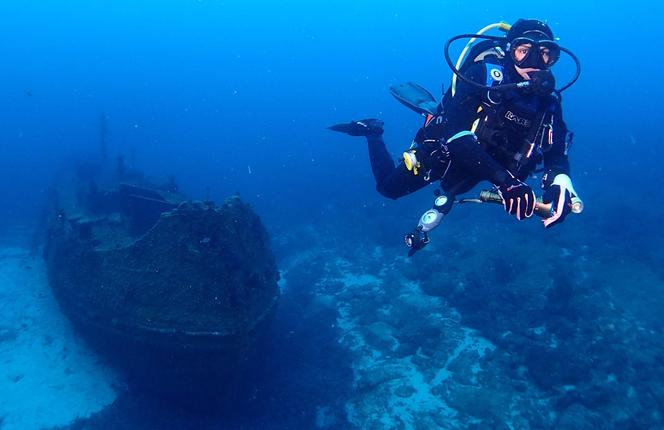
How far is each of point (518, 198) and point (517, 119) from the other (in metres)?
0.82

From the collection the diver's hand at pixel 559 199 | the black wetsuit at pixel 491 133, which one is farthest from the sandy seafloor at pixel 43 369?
the diver's hand at pixel 559 199

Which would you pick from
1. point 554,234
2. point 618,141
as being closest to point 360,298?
point 554,234

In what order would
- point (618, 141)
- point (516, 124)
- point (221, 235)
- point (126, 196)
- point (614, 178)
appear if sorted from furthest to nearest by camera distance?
point (618, 141)
point (614, 178)
point (126, 196)
point (221, 235)
point (516, 124)

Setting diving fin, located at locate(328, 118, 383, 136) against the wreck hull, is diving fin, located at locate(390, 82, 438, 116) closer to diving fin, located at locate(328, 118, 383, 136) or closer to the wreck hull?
diving fin, located at locate(328, 118, 383, 136)

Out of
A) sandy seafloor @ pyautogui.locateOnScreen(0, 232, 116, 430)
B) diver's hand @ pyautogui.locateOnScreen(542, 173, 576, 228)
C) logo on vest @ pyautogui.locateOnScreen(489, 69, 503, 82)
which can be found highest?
logo on vest @ pyautogui.locateOnScreen(489, 69, 503, 82)

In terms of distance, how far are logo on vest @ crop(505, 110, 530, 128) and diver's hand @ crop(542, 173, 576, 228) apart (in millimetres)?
639

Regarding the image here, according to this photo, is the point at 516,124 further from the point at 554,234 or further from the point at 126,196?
the point at 554,234

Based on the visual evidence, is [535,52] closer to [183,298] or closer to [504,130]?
[504,130]

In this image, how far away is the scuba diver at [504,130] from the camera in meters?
3.83

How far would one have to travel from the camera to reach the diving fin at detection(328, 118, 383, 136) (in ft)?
23.0

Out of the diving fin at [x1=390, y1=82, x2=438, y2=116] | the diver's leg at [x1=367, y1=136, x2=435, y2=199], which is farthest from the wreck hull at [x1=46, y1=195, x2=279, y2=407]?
the diving fin at [x1=390, y1=82, x2=438, y2=116]

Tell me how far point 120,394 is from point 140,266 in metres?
3.16

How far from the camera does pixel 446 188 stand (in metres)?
4.79

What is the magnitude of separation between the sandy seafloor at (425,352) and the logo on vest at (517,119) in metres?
6.48
